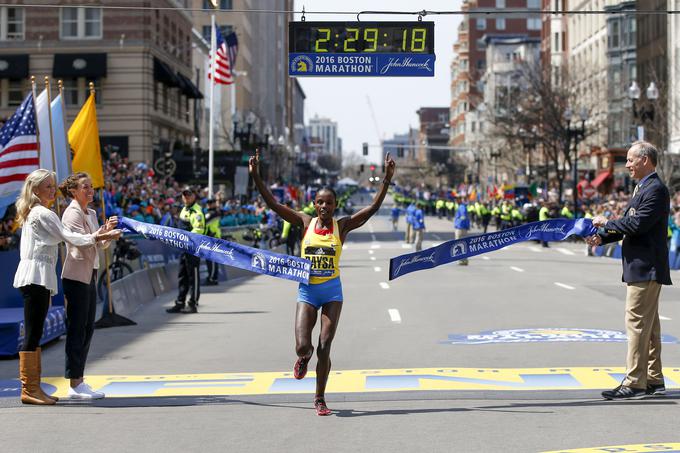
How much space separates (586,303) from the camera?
834 inches

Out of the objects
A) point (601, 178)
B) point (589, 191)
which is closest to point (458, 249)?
point (589, 191)

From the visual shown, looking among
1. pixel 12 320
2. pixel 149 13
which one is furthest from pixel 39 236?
pixel 149 13

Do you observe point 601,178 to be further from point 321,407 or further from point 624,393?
point 321,407

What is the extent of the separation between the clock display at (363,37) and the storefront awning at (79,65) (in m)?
39.1

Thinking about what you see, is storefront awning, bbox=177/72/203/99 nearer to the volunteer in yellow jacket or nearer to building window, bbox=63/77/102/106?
building window, bbox=63/77/102/106

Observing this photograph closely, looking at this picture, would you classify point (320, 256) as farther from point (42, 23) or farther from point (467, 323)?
point (42, 23)

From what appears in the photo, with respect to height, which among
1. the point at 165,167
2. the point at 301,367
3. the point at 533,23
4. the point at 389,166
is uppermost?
the point at 533,23

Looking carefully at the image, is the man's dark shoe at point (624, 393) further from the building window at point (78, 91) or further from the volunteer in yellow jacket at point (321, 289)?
the building window at point (78, 91)

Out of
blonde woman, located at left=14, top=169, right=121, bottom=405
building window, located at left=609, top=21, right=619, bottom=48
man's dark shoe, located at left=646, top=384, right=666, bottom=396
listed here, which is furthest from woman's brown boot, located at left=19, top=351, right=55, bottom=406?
building window, located at left=609, top=21, right=619, bottom=48

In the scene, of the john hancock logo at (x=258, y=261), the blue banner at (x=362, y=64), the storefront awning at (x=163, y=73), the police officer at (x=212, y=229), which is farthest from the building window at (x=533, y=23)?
the john hancock logo at (x=258, y=261)

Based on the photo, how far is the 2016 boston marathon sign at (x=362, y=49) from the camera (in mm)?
19047

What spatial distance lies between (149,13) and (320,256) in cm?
5037

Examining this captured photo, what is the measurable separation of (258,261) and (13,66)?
161ft

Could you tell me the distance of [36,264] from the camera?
10.4 meters
